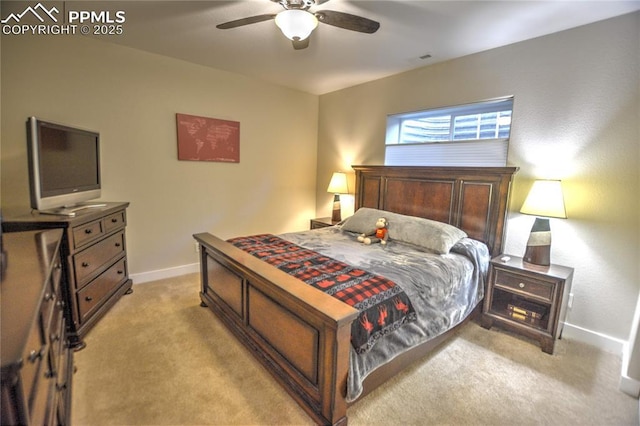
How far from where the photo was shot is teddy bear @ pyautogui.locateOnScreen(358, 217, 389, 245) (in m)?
2.75

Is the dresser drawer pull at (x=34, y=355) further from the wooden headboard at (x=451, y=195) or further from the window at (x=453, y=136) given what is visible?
the window at (x=453, y=136)

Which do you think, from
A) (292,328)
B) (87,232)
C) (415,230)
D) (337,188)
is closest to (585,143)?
(415,230)

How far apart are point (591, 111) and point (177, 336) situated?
11.9 feet

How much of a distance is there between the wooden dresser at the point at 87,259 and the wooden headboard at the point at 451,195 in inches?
109

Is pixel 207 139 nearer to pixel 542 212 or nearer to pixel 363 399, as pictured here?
pixel 363 399

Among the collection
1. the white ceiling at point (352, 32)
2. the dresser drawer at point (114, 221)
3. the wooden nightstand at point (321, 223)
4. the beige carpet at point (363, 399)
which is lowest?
the beige carpet at point (363, 399)

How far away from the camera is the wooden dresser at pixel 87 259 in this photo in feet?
6.47

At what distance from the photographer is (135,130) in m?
3.01

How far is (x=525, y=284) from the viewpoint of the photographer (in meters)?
2.28

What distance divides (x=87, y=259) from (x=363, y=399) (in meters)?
2.24

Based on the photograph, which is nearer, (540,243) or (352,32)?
(540,243)

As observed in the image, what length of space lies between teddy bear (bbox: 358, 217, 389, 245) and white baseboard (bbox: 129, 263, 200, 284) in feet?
7.09

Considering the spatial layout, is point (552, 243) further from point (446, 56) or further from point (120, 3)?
point (120, 3)

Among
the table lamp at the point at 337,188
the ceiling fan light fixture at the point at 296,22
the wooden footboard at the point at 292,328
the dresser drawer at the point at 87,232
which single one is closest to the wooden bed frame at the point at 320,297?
the wooden footboard at the point at 292,328
